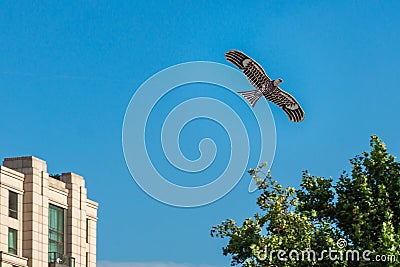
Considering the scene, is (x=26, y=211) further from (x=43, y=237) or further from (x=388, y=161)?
(x=388, y=161)

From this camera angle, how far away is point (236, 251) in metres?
36.8

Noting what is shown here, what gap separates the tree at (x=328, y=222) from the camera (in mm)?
34875

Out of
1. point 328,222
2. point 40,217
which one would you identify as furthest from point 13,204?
point 328,222

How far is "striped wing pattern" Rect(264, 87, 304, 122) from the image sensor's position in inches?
1411

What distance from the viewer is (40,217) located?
79.4 meters

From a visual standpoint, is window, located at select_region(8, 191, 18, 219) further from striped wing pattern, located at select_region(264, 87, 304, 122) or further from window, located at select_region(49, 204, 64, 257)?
striped wing pattern, located at select_region(264, 87, 304, 122)

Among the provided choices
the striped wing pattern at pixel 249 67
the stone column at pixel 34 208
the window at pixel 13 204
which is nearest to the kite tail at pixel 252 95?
the striped wing pattern at pixel 249 67

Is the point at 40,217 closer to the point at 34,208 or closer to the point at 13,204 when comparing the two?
the point at 34,208

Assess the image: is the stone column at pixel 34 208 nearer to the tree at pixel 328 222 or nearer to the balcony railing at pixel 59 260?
the balcony railing at pixel 59 260

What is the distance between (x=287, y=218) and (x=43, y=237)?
47072mm

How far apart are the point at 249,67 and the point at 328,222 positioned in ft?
21.4

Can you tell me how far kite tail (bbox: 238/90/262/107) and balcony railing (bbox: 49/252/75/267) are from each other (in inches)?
1887

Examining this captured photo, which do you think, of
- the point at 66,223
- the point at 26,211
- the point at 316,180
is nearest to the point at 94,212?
the point at 66,223

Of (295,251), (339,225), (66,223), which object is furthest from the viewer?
(66,223)
